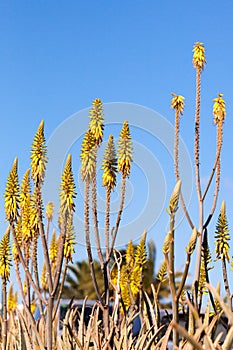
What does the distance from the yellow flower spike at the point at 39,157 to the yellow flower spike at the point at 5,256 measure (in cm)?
135

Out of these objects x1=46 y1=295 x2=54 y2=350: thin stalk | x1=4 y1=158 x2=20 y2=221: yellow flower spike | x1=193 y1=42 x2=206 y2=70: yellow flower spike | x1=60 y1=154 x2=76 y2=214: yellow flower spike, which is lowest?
x1=46 y1=295 x2=54 y2=350: thin stalk

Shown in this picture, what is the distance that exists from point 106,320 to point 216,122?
3924mm

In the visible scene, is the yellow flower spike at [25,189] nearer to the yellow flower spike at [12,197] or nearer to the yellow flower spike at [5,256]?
the yellow flower spike at [5,256]

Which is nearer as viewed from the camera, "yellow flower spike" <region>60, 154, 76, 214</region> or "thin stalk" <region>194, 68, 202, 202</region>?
"yellow flower spike" <region>60, 154, 76, 214</region>

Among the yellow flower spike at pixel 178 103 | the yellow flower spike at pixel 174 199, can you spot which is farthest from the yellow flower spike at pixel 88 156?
the yellow flower spike at pixel 178 103

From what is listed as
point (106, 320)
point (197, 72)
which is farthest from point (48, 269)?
point (197, 72)

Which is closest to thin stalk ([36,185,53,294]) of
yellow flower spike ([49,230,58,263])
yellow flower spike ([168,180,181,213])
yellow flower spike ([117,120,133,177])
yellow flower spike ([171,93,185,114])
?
yellow flower spike ([117,120,133,177])

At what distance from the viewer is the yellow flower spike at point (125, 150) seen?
5.93 meters

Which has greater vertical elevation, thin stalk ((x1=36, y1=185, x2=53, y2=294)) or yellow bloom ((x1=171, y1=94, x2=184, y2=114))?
yellow bloom ((x1=171, y1=94, x2=184, y2=114))

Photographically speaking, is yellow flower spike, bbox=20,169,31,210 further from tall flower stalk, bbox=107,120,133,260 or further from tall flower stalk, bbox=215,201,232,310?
tall flower stalk, bbox=215,201,232,310

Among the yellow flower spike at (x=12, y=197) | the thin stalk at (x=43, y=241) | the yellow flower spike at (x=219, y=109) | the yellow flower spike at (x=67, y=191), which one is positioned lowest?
the thin stalk at (x=43, y=241)

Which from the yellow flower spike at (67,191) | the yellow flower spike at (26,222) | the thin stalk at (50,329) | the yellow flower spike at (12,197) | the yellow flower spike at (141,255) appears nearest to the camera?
the thin stalk at (50,329)

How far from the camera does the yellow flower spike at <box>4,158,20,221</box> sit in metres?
5.42

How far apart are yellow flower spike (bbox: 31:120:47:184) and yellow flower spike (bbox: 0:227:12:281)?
4.44 feet
